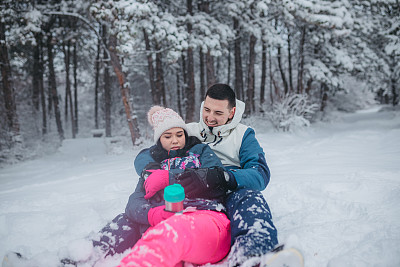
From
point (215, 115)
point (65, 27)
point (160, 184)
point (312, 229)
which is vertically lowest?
point (312, 229)

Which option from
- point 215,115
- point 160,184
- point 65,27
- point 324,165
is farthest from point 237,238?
point 65,27

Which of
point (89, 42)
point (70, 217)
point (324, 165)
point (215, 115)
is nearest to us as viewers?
point (215, 115)

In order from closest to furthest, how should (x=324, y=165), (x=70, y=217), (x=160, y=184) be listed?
(x=160, y=184) → (x=70, y=217) → (x=324, y=165)

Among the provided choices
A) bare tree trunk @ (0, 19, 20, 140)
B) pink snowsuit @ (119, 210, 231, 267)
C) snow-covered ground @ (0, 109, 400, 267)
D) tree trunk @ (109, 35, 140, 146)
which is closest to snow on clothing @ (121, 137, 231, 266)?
pink snowsuit @ (119, 210, 231, 267)

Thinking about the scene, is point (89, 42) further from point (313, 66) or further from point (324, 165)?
point (324, 165)

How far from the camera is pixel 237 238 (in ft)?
4.76

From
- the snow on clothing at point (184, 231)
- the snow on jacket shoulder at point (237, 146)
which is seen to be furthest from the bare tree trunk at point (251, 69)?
the snow on clothing at point (184, 231)

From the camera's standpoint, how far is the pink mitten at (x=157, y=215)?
1.62 meters

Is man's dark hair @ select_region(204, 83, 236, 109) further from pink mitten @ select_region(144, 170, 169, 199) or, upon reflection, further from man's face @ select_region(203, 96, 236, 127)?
pink mitten @ select_region(144, 170, 169, 199)

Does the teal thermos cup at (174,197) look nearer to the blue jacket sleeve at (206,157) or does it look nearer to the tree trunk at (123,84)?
the blue jacket sleeve at (206,157)

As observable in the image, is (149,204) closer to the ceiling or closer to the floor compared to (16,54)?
closer to the floor

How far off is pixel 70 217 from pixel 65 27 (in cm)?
1401

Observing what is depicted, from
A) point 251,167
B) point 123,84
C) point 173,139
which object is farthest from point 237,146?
point 123,84

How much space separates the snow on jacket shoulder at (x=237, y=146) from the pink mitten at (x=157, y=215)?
0.68 meters
